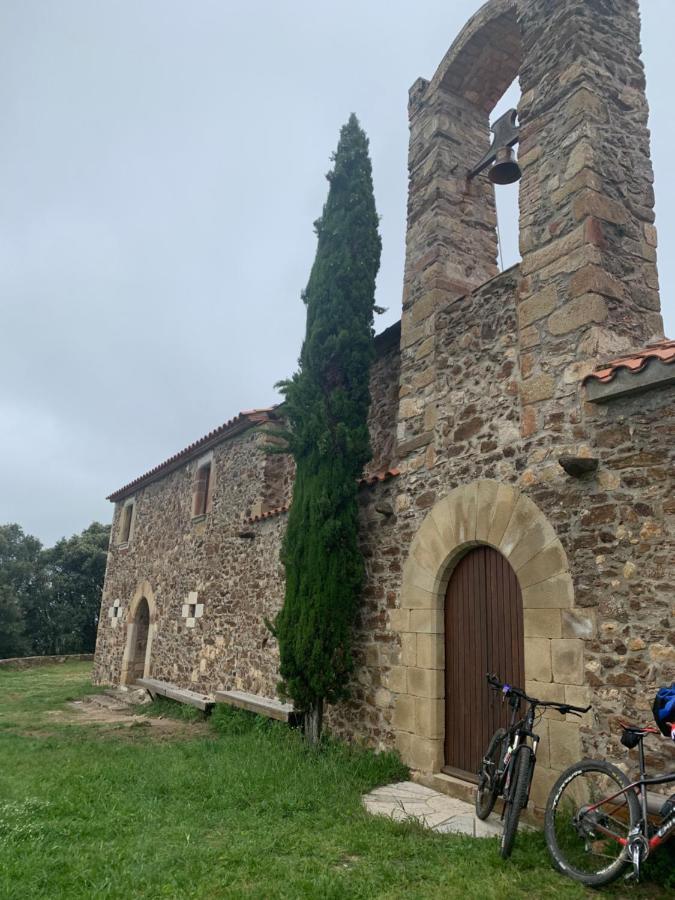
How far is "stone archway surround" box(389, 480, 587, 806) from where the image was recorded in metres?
4.15

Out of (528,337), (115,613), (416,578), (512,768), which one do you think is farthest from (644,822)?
(115,613)

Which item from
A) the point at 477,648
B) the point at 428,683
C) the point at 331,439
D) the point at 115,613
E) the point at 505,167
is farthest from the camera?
the point at 115,613

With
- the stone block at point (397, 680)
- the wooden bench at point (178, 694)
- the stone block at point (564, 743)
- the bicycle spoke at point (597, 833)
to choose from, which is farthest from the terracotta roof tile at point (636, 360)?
the wooden bench at point (178, 694)

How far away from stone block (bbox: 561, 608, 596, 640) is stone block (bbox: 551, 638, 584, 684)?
0.15 ft

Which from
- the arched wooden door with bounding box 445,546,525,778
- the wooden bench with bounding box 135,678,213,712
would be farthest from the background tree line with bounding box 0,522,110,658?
the arched wooden door with bounding box 445,546,525,778

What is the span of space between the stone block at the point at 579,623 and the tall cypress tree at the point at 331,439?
8.30 ft

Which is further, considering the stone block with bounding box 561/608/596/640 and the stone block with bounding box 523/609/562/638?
the stone block with bounding box 523/609/562/638

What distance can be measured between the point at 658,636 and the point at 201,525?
29.5 feet

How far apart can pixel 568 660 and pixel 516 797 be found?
96cm

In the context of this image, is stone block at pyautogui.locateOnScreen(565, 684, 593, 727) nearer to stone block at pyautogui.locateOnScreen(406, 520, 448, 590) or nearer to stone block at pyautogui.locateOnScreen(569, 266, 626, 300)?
stone block at pyautogui.locateOnScreen(406, 520, 448, 590)

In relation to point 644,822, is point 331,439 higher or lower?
higher

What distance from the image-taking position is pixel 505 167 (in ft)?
20.2

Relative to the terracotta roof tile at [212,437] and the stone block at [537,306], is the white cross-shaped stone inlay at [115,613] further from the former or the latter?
the stone block at [537,306]

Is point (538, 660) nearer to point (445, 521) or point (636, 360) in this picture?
point (445, 521)
